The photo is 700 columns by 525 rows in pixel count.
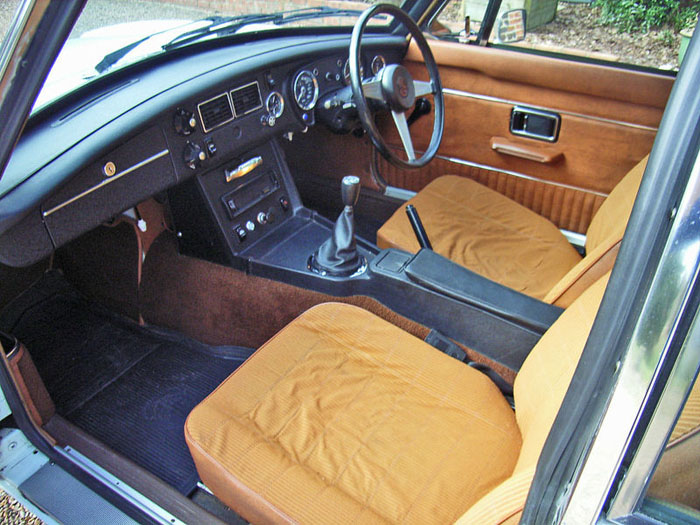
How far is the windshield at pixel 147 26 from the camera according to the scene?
144 cm

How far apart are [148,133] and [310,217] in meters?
0.74

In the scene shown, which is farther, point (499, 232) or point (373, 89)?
point (499, 232)

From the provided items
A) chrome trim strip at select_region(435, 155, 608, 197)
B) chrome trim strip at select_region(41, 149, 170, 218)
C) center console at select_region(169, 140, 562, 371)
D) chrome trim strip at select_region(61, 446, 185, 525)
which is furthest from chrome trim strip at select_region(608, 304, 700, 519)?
chrome trim strip at select_region(435, 155, 608, 197)

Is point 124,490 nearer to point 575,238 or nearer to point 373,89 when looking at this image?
point 373,89

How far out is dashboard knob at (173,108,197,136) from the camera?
1.54 m

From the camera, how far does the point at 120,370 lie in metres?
1.81

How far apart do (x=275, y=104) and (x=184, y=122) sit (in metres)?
0.40

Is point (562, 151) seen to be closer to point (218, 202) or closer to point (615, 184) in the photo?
point (615, 184)

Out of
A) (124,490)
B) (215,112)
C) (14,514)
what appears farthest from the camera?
(215,112)

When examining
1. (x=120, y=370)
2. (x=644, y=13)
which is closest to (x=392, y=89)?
(x=644, y=13)

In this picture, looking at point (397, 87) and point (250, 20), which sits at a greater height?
point (250, 20)

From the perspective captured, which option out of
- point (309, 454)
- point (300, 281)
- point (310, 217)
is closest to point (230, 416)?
point (309, 454)

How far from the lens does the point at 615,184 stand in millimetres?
2070

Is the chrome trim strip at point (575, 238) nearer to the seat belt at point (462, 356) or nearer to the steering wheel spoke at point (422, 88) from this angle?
the steering wheel spoke at point (422, 88)
